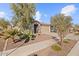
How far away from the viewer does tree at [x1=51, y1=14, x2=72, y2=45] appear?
3.19 meters

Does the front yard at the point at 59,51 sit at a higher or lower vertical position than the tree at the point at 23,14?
lower

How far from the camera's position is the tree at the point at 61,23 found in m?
3.19

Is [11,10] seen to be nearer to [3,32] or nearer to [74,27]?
[3,32]

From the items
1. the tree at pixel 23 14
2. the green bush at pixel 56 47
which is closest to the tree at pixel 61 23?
the green bush at pixel 56 47

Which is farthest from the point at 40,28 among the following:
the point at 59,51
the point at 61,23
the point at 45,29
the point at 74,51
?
the point at 74,51

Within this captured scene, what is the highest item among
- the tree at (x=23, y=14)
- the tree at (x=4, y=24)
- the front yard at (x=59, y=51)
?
the tree at (x=23, y=14)

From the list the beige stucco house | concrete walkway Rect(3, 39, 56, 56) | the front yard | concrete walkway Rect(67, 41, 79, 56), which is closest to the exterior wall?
the beige stucco house

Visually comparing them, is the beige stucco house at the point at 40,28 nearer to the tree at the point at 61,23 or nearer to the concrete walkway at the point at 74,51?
the tree at the point at 61,23

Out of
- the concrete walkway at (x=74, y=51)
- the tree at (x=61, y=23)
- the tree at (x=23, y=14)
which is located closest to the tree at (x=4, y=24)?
the tree at (x=23, y=14)

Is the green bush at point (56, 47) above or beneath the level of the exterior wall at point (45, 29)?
beneath

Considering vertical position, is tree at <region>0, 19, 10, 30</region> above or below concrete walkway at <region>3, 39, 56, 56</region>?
above

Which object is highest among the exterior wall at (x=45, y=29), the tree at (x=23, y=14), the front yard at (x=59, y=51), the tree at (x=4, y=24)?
the tree at (x=23, y=14)

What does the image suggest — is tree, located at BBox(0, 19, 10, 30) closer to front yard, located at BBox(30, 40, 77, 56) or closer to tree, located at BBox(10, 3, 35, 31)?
tree, located at BBox(10, 3, 35, 31)

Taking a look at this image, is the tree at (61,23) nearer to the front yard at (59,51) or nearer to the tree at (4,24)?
the front yard at (59,51)
